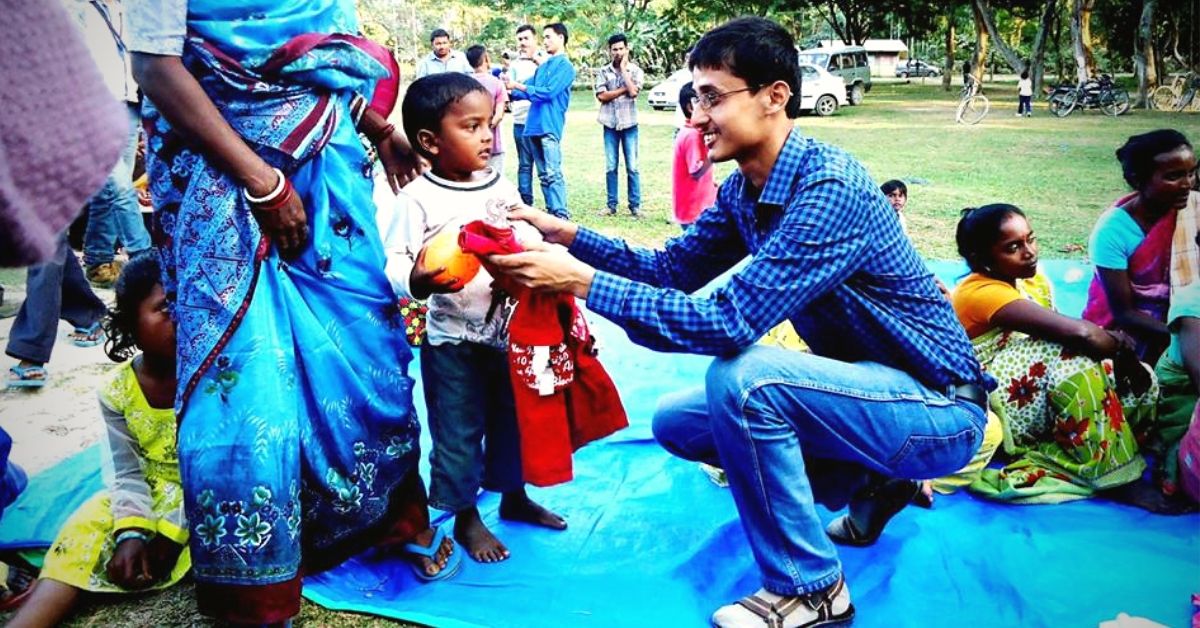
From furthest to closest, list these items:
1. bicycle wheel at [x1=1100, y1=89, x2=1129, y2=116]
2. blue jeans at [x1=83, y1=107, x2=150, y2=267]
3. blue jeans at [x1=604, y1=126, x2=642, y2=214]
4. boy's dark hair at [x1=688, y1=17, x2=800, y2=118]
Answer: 1. bicycle wheel at [x1=1100, y1=89, x2=1129, y2=116]
2. blue jeans at [x1=604, y1=126, x2=642, y2=214]
3. blue jeans at [x1=83, y1=107, x2=150, y2=267]
4. boy's dark hair at [x1=688, y1=17, x2=800, y2=118]

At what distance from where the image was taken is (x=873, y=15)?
3447 centimetres

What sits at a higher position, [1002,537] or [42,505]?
[42,505]

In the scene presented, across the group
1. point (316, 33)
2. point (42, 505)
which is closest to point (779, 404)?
point (316, 33)

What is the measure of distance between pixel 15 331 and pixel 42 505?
5.43ft

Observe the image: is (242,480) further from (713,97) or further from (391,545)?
(713,97)

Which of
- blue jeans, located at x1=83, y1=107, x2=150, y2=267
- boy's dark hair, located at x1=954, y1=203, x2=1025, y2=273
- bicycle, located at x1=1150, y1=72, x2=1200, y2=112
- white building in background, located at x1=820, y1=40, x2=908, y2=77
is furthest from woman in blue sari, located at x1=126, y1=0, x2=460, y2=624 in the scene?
white building in background, located at x1=820, y1=40, x2=908, y2=77

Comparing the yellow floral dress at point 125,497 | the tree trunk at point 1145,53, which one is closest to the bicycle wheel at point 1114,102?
the tree trunk at point 1145,53

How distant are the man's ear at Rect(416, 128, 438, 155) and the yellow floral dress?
104 centimetres

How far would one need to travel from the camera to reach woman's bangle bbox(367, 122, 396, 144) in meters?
2.44

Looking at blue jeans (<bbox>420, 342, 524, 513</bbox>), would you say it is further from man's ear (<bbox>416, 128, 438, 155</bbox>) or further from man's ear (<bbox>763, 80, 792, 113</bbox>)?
man's ear (<bbox>763, 80, 792, 113</bbox>)

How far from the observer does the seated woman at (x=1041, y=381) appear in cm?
272

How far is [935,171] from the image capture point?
34.3 ft

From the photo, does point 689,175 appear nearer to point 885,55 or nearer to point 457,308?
point 457,308

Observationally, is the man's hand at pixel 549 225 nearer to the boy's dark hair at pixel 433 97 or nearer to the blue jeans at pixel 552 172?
the boy's dark hair at pixel 433 97
